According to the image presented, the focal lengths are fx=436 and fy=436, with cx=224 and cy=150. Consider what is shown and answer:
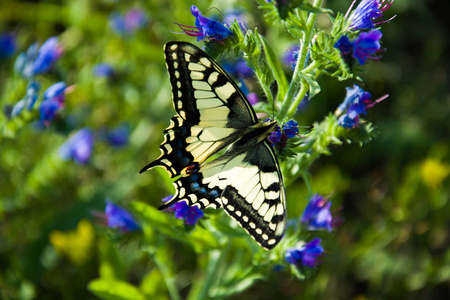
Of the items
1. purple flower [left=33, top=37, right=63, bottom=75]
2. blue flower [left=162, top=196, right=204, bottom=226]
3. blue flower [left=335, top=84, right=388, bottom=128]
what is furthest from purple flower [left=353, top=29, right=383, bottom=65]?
purple flower [left=33, top=37, right=63, bottom=75]

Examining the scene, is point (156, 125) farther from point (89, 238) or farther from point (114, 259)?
point (114, 259)

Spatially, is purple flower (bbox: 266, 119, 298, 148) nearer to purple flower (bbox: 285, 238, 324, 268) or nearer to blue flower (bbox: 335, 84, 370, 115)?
blue flower (bbox: 335, 84, 370, 115)

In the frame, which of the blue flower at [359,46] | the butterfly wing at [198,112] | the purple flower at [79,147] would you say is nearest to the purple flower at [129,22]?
the purple flower at [79,147]

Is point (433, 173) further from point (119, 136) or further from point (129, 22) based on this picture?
point (129, 22)

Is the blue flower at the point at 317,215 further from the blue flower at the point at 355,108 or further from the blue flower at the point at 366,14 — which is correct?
the blue flower at the point at 366,14

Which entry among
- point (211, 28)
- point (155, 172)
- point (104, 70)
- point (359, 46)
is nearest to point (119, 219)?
point (155, 172)
